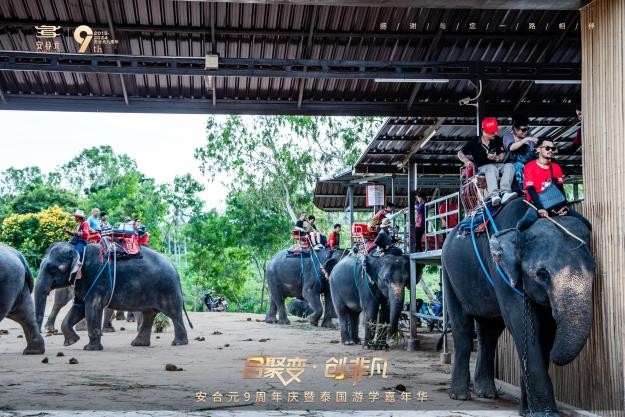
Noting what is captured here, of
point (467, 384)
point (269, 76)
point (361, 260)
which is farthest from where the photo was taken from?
point (361, 260)

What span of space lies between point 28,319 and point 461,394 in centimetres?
630

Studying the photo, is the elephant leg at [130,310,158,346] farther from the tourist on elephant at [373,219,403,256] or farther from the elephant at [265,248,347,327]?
the elephant at [265,248,347,327]

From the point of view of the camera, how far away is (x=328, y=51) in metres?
10.6

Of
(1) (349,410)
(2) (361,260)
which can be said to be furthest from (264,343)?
(1) (349,410)

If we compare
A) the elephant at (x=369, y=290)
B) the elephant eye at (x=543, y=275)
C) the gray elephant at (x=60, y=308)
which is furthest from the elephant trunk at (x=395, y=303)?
the elephant eye at (x=543, y=275)

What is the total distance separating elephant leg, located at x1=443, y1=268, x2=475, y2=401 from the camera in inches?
317

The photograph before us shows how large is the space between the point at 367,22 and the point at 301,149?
73.1 ft

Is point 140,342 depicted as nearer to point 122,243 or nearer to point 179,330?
point 179,330

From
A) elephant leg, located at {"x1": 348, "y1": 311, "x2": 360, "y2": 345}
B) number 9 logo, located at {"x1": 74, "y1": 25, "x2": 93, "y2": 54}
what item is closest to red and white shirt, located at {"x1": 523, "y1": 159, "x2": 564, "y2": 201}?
number 9 logo, located at {"x1": 74, "y1": 25, "x2": 93, "y2": 54}

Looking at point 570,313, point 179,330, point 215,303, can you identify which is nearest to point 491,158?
point 570,313

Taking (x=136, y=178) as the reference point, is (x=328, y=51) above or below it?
below

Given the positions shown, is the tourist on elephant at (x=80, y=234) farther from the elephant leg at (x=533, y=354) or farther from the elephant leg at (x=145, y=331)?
the elephant leg at (x=533, y=354)

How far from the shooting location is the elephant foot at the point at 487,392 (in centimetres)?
814

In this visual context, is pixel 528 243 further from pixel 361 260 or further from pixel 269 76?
pixel 361 260
